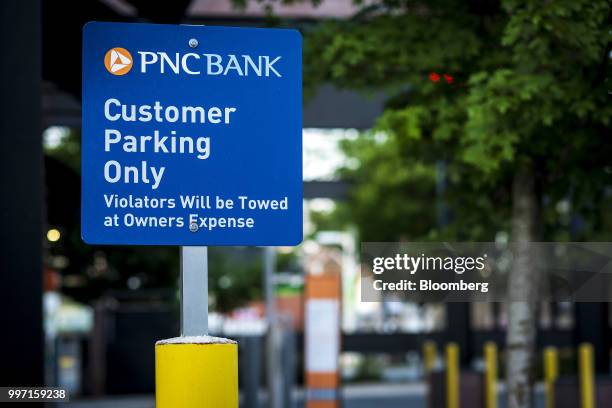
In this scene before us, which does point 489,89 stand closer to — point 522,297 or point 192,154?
point 522,297

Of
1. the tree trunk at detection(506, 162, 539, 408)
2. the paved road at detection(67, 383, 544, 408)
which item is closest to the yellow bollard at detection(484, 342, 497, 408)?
the paved road at detection(67, 383, 544, 408)

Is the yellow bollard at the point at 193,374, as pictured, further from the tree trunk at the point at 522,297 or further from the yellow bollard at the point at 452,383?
the yellow bollard at the point at 452,383

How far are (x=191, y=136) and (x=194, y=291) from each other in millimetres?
621

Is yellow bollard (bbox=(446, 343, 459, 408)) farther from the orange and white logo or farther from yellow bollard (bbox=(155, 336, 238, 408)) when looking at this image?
the orange and white logo

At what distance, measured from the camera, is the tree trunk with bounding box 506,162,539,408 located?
10477 mm

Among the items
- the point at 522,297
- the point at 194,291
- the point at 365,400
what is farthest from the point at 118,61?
the point at 365,400

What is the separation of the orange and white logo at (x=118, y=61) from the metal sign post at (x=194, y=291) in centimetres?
75

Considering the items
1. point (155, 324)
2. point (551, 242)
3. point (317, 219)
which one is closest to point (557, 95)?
point (551, 242)

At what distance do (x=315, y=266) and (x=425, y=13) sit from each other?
130ft

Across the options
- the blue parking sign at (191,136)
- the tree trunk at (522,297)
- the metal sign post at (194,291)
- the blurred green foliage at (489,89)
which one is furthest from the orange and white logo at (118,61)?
the tree trunk at (522,297)

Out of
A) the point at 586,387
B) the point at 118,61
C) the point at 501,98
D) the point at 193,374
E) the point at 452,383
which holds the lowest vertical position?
the point at 452,383

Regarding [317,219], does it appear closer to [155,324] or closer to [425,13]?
[155,324]

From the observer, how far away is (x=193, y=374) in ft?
15.0

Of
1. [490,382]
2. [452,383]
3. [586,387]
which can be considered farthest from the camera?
[452,383]
